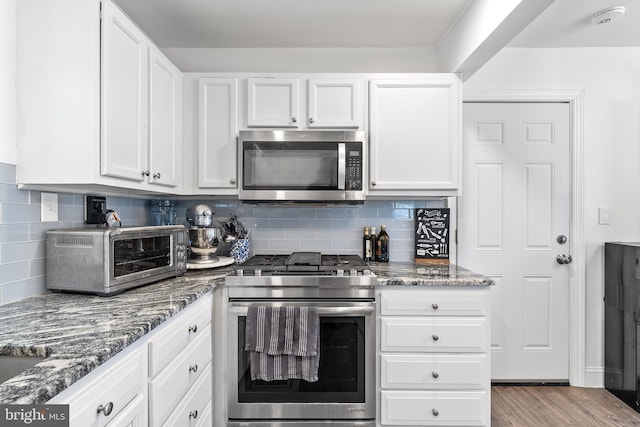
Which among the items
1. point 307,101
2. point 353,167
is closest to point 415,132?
point 353,167

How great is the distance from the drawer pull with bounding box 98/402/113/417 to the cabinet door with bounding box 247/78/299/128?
1.70m

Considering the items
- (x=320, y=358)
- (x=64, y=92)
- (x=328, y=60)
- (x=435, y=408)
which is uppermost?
(x=328, y=60)

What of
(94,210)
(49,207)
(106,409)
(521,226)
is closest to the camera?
(106,409)

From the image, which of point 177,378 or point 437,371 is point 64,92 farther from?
point 437,371

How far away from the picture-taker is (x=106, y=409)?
0.90 m

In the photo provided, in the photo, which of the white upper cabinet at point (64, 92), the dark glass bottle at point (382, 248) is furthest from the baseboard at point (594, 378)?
the white upper cabinet at point (64, 92)

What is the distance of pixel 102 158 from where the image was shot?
56.3 inches

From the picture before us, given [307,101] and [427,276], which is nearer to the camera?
[427,276]

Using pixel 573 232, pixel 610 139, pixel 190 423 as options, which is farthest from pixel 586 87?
pixel 190 423

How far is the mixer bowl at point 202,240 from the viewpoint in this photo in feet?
7.23

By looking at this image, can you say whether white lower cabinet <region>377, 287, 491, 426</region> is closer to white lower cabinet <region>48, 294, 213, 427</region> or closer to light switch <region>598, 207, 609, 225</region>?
white lower cabinet <region>48, 294, 213, 427</region>

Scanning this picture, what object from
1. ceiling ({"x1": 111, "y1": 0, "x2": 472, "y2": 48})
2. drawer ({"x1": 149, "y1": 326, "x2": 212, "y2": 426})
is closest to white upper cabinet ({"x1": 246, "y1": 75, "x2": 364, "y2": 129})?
ceiling ({"x1": 111, "y1": 0, "x2": 472, "y2": 48})

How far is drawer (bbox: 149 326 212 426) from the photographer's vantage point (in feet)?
3.88

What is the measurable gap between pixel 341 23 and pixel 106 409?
7.42 feet
